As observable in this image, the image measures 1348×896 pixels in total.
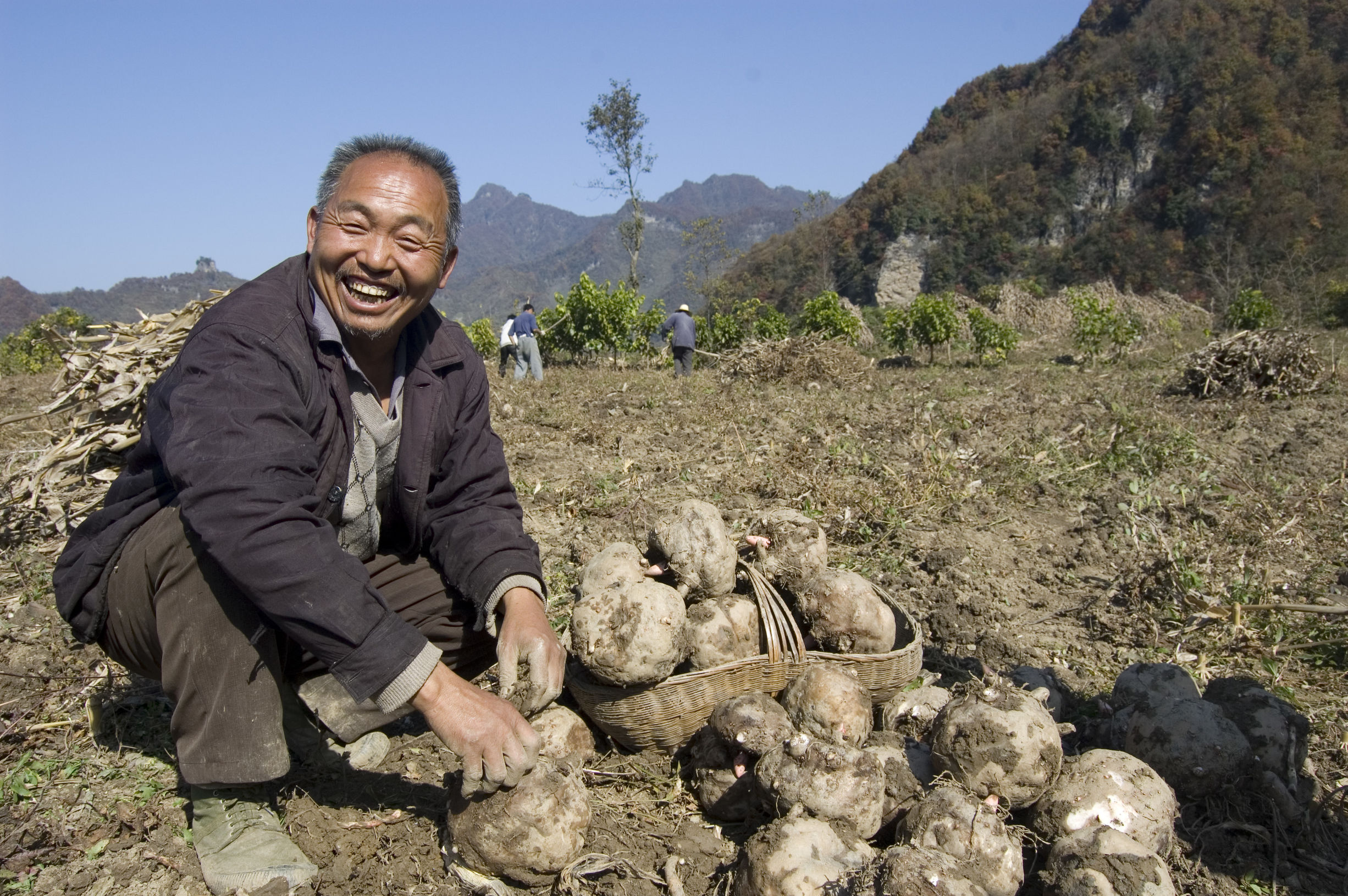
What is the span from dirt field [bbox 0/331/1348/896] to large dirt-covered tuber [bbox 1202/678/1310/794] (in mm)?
118

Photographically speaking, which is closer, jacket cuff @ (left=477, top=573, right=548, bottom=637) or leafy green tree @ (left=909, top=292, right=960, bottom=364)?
jacket cuff @ (left=477, top=573, right=548, bottom=637)

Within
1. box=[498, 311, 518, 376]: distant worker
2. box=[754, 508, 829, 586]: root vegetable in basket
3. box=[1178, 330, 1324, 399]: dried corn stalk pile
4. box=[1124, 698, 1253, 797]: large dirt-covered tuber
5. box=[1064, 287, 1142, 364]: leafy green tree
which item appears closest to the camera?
box=[1124, 698, 1253, 797]: large dirt-covered tuber

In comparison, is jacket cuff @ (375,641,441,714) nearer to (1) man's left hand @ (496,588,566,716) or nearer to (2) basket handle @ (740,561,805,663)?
(1) man's left hand @ (496,588,566,716)

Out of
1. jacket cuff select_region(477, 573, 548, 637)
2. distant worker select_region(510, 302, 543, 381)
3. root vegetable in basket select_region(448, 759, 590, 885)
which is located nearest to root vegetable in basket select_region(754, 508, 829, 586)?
jacket cuff select_region(477, 573, 548, 637)

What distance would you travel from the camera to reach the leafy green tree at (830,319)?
754 inches

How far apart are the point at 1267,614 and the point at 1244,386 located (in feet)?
22.3

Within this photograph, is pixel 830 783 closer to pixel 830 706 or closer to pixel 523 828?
pixel 830 706

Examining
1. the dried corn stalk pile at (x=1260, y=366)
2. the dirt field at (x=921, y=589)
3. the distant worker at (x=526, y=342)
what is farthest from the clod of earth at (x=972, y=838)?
the distant worker at (x=526, y=342)

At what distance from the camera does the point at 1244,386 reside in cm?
938

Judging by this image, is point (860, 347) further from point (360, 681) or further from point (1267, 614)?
point (360, 681)

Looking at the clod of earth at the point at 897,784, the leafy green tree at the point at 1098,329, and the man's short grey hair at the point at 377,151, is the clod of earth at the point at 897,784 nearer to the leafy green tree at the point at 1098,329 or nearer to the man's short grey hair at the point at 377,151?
the man's short grey hair at the point at 377,151

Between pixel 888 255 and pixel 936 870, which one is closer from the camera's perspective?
pixel 936 870

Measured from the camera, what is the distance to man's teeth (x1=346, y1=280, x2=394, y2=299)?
2.55m

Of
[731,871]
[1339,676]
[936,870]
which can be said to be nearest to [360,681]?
[731,871]
